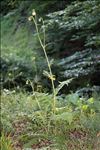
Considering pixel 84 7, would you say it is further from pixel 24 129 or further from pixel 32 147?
pixel 32 147

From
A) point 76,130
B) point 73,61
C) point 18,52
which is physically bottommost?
point 18,52

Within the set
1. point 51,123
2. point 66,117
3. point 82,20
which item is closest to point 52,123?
point 51,123

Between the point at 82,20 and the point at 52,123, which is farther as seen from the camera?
the point at 82,20

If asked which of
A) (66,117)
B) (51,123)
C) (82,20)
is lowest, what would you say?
(82,20)

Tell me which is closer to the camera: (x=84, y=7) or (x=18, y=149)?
(x=18, y=149)

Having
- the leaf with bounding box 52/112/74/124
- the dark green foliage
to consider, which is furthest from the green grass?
the dark green foliage

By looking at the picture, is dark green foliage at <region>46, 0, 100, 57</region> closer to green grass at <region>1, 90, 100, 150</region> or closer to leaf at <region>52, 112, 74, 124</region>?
green grass at <region>1, 90, 100, 150</region>

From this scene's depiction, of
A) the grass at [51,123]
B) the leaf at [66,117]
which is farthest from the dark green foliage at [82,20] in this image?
the leaf at [66,117]

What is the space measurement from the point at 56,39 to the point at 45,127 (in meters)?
5.06

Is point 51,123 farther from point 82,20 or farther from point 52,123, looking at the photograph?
point 82,20

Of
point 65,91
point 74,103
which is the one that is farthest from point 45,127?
point 65,91

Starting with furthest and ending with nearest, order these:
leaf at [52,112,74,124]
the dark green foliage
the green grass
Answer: the dark green foliage
leaf at [52,112,74,124]
the green grass

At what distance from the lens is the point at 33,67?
909 cm

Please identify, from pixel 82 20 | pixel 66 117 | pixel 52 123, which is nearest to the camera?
pixel 66 117
